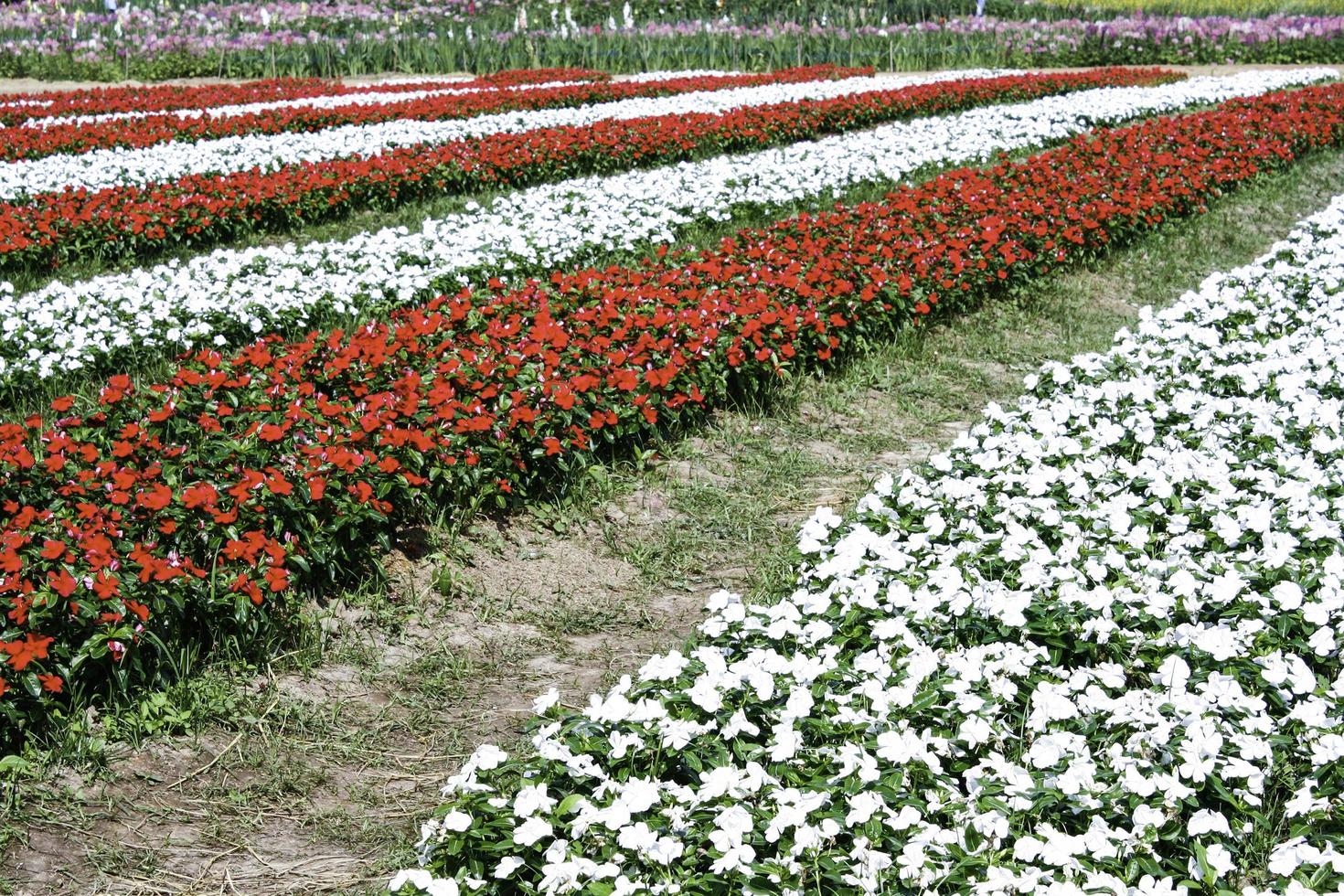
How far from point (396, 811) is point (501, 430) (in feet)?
6.29

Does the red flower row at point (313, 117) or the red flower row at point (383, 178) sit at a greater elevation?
the red flower row at point (313, 117)

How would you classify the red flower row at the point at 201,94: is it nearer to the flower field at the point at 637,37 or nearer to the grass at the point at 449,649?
the flower field at the point at 637,37

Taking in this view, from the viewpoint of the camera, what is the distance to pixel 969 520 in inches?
160

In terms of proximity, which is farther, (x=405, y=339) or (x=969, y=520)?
(x=405, y=339)

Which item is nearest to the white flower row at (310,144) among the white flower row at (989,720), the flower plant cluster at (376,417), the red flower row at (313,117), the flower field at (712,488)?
the red flower row at (313,117)

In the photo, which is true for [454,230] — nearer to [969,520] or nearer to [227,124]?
[969,520]

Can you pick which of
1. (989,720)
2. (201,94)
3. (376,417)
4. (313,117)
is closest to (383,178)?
(313,117)

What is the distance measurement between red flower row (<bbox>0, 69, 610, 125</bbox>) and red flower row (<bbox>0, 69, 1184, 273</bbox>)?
6364 millimetres

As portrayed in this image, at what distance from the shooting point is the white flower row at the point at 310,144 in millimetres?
10562

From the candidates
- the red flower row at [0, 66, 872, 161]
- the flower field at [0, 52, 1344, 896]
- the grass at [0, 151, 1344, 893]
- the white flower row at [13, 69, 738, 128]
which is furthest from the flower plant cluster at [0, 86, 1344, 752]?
the white flower row at [13, 69, 738, 128]

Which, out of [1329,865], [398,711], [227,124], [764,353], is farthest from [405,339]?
[227,124]

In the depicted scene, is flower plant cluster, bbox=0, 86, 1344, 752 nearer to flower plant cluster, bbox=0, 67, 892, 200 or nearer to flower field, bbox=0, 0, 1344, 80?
flower plant cluster, bbox=0, 67, 892, 200

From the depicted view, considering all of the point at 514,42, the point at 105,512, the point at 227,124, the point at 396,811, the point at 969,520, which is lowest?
the point at 396,811

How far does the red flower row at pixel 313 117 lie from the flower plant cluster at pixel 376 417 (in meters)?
8.00
